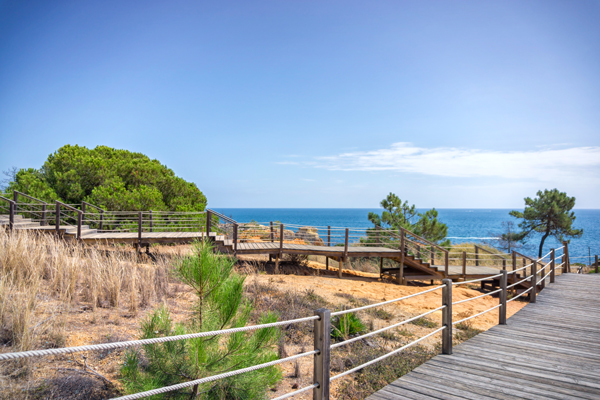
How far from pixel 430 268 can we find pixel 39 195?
1827cm

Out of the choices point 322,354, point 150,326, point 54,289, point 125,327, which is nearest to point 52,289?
point 54,289

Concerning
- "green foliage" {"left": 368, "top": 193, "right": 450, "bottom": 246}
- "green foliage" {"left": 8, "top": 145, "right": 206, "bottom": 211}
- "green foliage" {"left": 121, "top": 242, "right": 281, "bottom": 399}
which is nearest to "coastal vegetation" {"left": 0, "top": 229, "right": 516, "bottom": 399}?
"green foliage" {"left": 121, "top": 242, "right": 281, "bottom": 399}

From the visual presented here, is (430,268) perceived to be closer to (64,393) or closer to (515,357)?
(515,357)

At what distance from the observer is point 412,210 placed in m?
19.5

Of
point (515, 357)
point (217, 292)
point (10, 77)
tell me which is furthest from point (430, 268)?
point (10, 77)

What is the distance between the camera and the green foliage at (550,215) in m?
23.0

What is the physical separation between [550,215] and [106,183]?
92.3 ft

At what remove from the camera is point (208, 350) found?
9.92 ft

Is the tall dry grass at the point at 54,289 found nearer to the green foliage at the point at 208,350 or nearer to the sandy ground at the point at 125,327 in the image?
the sandy ground at the point at 125,327

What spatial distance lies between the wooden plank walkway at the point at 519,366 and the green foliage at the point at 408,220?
12.4m

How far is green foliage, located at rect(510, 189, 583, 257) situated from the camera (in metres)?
23.0

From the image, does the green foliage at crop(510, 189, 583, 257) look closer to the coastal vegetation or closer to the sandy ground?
the sandy ground

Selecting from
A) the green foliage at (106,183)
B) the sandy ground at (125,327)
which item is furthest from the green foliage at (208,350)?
the green foliage at (106,183)

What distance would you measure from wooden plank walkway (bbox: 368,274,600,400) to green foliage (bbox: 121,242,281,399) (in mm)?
Answer: 1083
